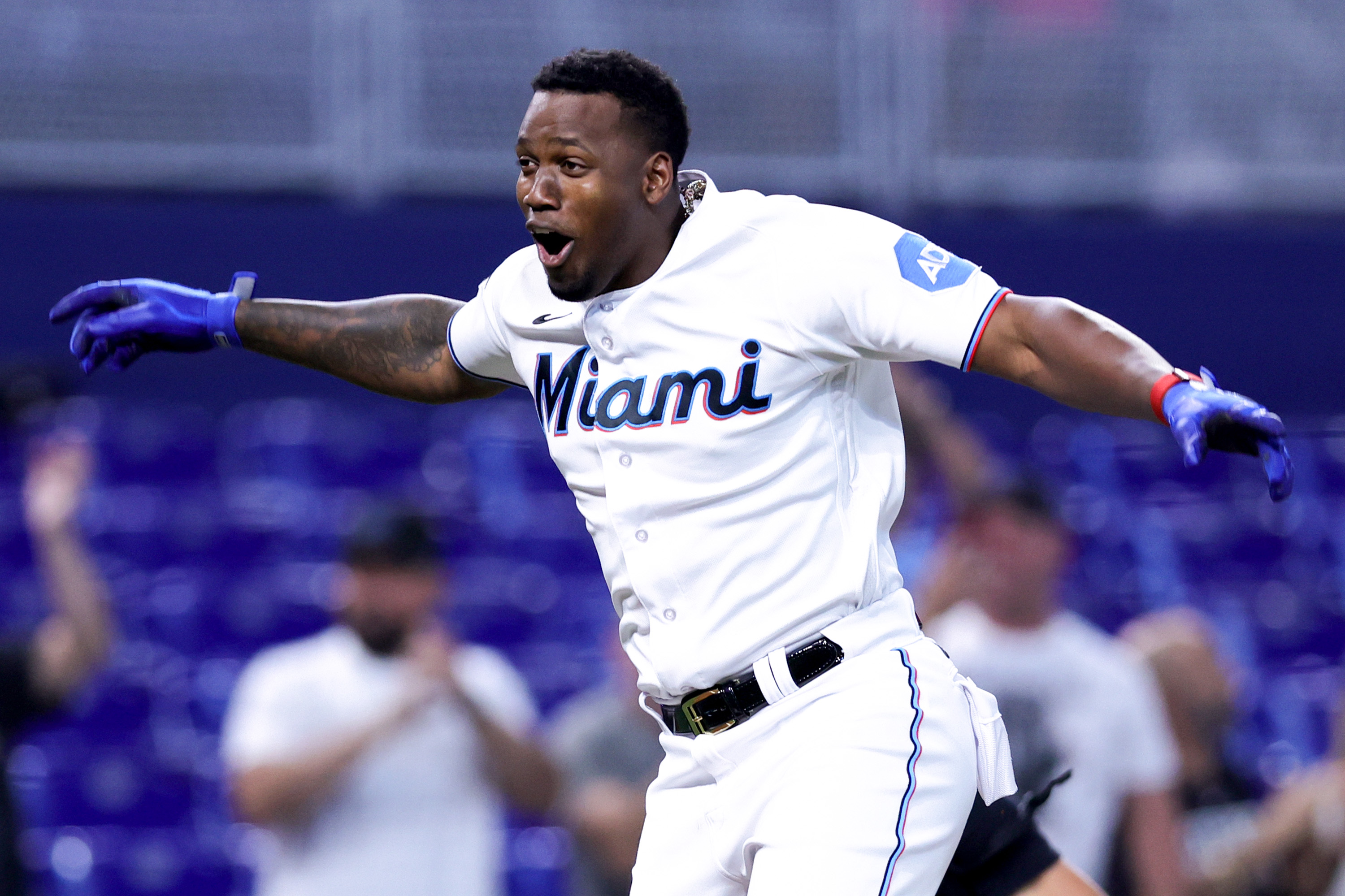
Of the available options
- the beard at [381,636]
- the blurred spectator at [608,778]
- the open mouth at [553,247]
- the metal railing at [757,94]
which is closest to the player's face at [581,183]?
the open mouth at [553,247]

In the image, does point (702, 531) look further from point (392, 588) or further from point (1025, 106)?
point (1025, 106)

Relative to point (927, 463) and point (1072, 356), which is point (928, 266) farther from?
point (927, 463)

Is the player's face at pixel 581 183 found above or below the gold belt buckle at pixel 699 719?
above

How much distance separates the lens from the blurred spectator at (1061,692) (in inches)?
189

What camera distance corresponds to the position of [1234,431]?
2307 millimetres

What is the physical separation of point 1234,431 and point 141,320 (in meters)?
2.06

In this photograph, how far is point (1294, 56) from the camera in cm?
851

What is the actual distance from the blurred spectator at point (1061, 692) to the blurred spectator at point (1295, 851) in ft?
1.07

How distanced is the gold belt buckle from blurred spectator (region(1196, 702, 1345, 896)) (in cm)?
309

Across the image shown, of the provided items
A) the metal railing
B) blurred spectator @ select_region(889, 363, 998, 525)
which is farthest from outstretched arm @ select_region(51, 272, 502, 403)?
the metal railing

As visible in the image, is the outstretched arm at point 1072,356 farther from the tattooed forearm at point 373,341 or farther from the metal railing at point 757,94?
the metal railing at point 757,94

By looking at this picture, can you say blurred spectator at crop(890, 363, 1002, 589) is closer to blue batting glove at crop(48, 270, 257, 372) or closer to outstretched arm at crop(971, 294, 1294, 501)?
blue batting glove at crop(48, 270, 257, 372)

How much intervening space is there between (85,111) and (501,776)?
4.42 meters

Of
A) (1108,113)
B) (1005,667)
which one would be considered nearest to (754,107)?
(1108,113)
